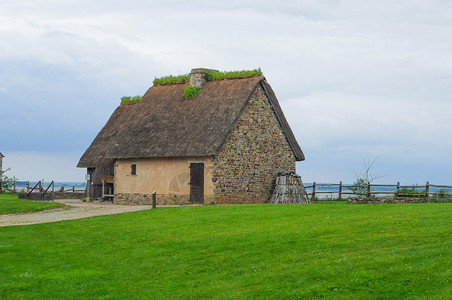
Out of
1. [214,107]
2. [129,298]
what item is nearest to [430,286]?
[129,298]

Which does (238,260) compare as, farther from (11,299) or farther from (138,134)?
(138,134)

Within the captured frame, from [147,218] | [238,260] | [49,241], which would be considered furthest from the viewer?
[147,218]

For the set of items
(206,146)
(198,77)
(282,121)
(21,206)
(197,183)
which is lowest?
(21,206)

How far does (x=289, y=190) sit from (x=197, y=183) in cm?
Answer: 566

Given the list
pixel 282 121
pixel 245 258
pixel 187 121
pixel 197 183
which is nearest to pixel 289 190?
pixel 282 121

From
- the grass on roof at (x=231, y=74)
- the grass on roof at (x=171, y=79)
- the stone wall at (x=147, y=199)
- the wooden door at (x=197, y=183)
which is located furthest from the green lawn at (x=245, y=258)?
the grass on roof at (x=171, y=79)

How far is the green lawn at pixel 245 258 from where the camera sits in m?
12.0

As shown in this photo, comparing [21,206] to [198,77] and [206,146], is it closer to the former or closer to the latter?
[206,146]

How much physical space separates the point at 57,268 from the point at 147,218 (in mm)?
9718

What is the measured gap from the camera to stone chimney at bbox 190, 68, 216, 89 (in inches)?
1542

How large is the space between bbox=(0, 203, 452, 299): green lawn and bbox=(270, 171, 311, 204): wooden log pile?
11.3m

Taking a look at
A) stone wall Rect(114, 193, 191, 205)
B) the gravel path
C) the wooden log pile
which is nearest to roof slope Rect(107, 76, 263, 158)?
stone wall Rect(114, 193, 191, 205)

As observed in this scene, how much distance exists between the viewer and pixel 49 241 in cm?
2100

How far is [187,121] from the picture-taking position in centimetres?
3662
